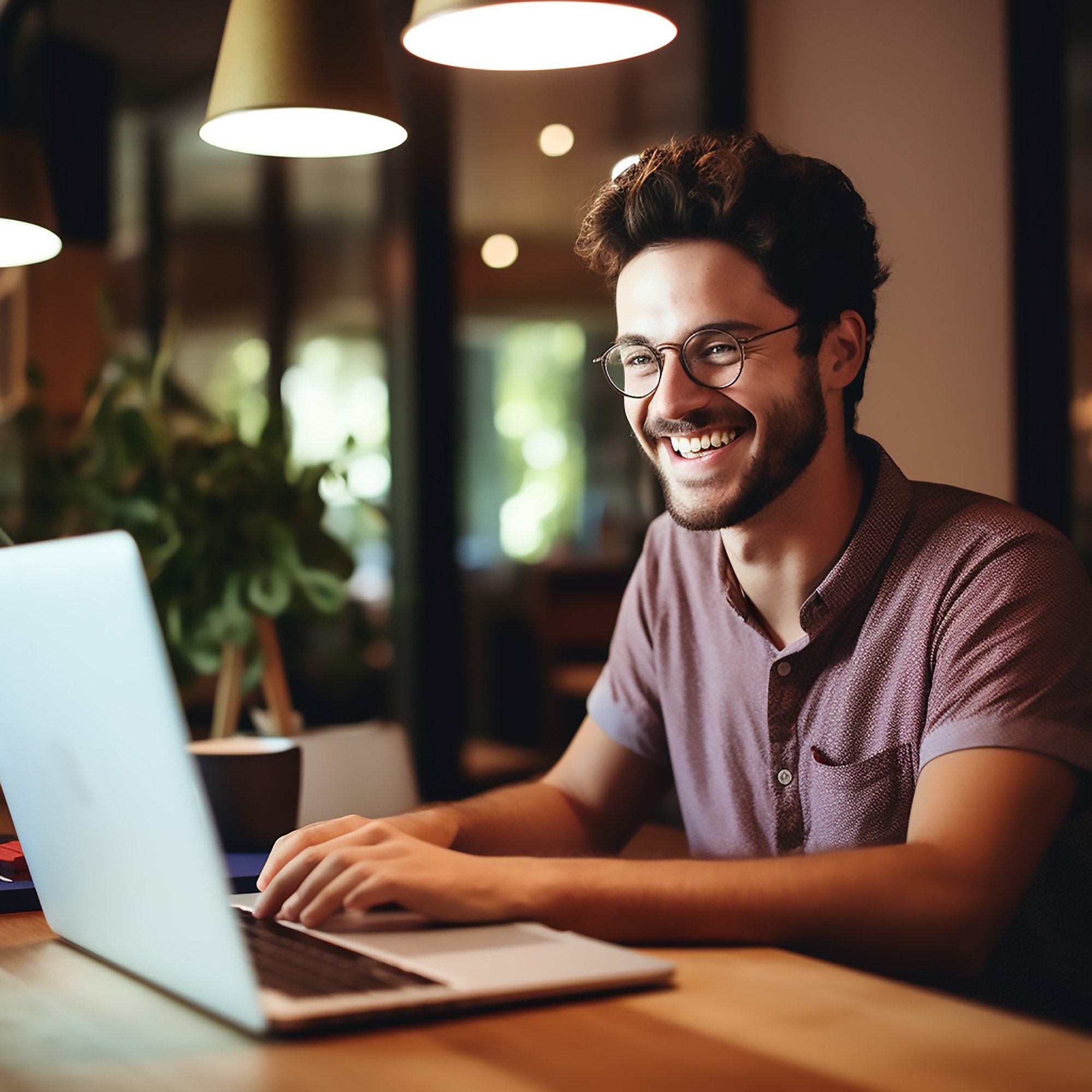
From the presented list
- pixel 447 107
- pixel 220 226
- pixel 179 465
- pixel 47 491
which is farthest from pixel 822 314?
pixel 220 226

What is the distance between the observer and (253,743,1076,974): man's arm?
3.42 feet

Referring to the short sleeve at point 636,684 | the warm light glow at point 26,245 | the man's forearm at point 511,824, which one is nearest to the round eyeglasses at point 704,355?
the short sleeve at point 636,684

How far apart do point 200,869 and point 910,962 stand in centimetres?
64

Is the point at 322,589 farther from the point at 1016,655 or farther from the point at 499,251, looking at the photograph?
the point at 499,251

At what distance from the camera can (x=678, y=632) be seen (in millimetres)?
1681

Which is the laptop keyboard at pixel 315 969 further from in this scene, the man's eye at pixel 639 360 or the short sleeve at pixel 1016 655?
the man's eye at pixel 639 360

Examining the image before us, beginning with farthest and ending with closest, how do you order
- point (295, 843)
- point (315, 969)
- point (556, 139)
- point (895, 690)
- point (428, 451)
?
point (556, 139) → point (428, 451) → point (895, 690) → point (295, 843) → point (315, 969)

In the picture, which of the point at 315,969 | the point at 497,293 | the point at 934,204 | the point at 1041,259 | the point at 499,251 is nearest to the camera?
the point at 315,969

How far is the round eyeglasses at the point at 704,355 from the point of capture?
5.08ft

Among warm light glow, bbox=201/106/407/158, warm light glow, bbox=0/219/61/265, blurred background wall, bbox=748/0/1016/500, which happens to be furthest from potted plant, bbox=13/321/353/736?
blurred background wall, bbox=748/0/1016/500

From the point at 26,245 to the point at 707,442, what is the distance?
104 centimetres

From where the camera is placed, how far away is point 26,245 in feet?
6.16

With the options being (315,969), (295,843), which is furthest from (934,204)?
(315,969)

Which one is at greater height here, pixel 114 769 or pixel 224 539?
pixel 224 539
